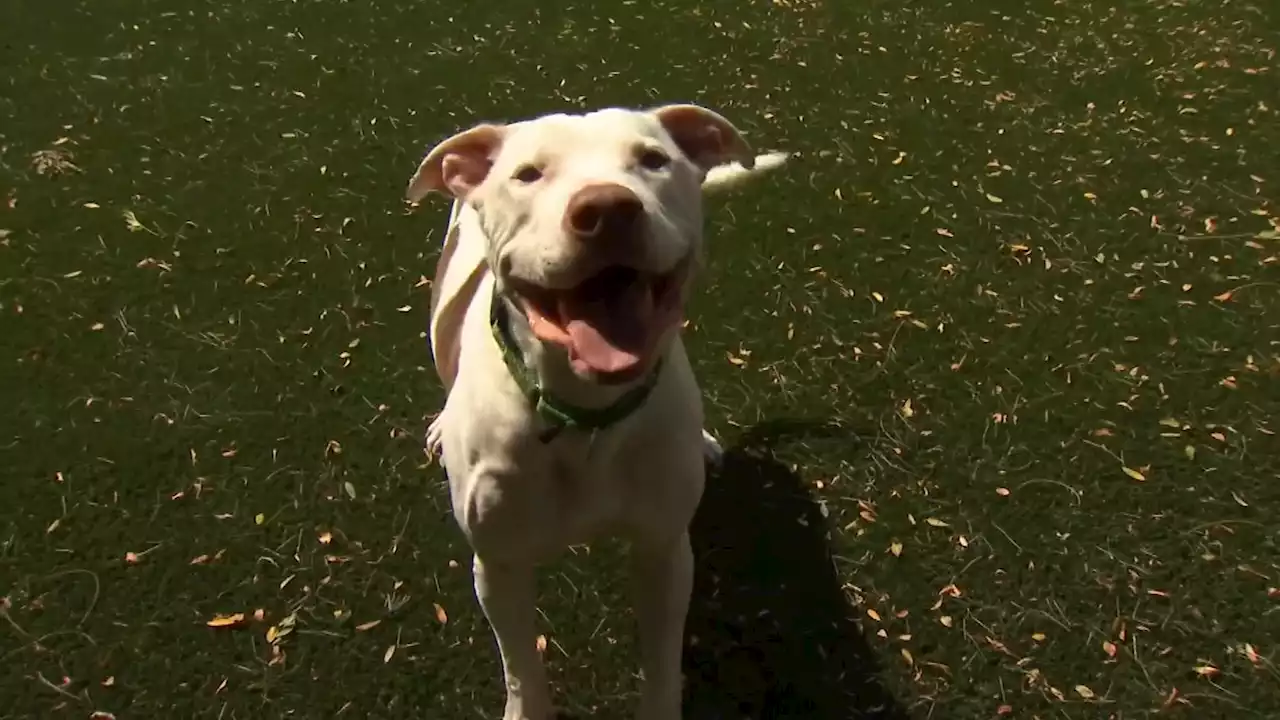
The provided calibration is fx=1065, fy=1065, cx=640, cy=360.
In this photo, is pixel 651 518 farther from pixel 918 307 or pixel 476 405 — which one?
pixel 918 307

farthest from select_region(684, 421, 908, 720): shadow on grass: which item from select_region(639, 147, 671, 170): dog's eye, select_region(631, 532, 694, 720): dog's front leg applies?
select_region(639, 147, 671, 170): dog's eye

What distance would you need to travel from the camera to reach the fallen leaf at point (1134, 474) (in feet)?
6.48

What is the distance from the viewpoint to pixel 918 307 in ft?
7.75

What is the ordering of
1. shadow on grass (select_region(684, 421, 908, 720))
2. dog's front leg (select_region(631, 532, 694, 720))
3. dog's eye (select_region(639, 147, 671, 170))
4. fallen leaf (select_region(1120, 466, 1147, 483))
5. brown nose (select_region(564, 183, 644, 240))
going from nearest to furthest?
brown nose (select_region(564, 183, 644, 240))
dog's eye (select_region(639, 147, 671, 170))
dog's front leg (select_region(631, 532, 694, 720))
shadow on grass (select_region(684, 421, 908, 720))
fallen leaf (select_region(1120, 466, 1147, 483))

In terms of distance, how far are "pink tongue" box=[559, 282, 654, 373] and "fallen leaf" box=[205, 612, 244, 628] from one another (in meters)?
0.98

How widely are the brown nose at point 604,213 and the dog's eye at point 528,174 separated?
139mm

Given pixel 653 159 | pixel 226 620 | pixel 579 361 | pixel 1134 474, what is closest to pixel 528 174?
pixel 653 159

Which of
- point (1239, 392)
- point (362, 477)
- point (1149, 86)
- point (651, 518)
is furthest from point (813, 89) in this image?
point (651, 518)

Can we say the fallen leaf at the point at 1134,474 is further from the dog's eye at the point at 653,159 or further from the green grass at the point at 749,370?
the dog's eye at the point at 653,159

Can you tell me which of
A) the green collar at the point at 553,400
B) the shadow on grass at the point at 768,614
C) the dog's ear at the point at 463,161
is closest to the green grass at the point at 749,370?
the shadow on grass at the point at 768,614

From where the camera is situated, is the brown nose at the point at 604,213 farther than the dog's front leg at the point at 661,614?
No

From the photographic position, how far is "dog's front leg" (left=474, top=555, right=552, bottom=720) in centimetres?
143

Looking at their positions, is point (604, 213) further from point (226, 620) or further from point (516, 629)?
point (226, 620)

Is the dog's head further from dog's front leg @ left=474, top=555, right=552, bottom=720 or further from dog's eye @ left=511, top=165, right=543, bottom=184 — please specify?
dog's front leg @ left=474, top=555, right=552, bottom=720
